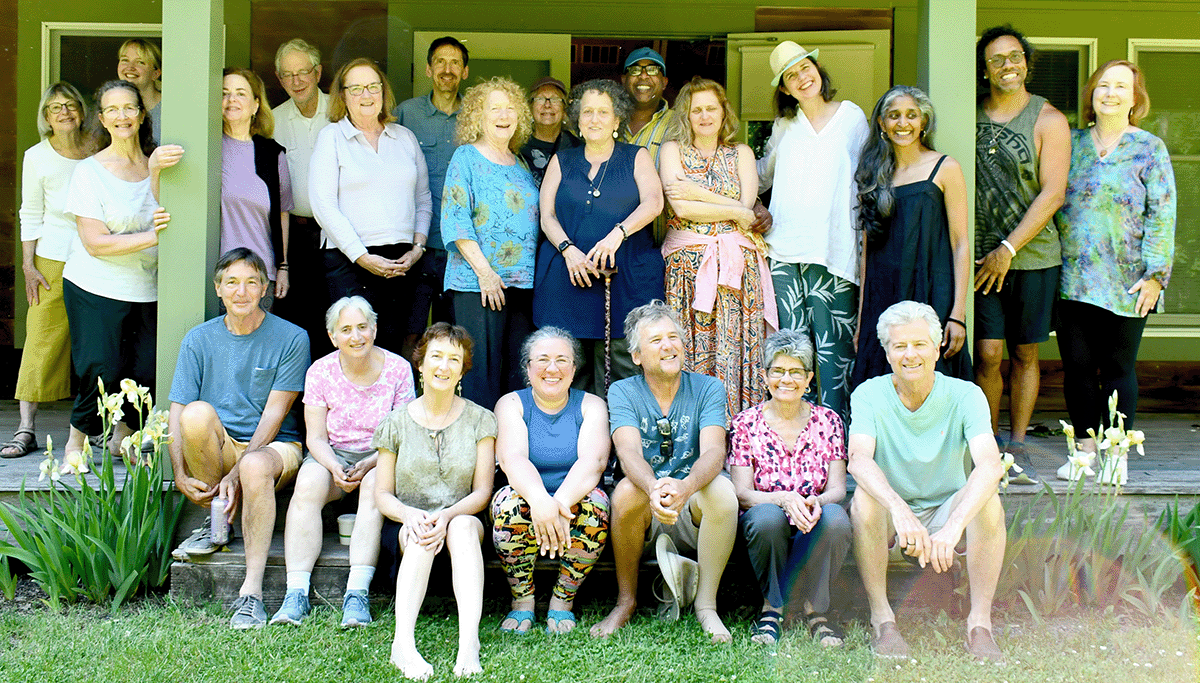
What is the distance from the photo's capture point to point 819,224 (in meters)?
3.53

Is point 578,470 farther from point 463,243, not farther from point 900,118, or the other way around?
point 900,118

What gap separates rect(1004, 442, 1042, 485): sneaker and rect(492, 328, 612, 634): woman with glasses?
5.05 feet

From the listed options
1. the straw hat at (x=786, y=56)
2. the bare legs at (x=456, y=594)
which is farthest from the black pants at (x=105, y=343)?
the straw hat at (x=786, y=56)

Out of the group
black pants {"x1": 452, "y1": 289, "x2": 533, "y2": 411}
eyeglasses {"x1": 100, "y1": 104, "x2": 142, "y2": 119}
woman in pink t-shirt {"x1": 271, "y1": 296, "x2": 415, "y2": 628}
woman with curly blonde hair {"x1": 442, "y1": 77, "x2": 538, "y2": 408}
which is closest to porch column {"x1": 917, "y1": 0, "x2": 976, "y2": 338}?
woman with curly blonde hair {"x1": 442, "y1": 77, "x2": 538, "y2": 408}

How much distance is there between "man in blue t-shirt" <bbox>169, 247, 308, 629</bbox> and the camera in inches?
126

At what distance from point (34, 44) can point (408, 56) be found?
2.07 meters

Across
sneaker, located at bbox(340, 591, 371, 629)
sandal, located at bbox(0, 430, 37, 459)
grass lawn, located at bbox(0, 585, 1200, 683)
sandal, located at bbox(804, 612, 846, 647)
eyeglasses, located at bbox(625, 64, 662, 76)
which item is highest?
eyeglasses, located at bbox(625, 64, 662, 76)

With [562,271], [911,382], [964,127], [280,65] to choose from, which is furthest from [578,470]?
[280,65]

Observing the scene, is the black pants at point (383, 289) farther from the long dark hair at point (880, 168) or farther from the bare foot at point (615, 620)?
the long dark hair at point (880, 168)

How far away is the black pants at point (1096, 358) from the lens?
3.64m

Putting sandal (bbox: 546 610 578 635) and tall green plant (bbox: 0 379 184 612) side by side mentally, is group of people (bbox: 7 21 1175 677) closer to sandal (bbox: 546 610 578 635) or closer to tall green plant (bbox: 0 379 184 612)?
sandal (bbox: 546 610 578 635)

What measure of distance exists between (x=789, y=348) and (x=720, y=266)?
0.58 m

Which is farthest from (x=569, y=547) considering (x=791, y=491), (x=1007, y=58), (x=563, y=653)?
(x=1007, y=58)

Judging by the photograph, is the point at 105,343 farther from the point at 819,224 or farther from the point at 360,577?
the point at 819,224
